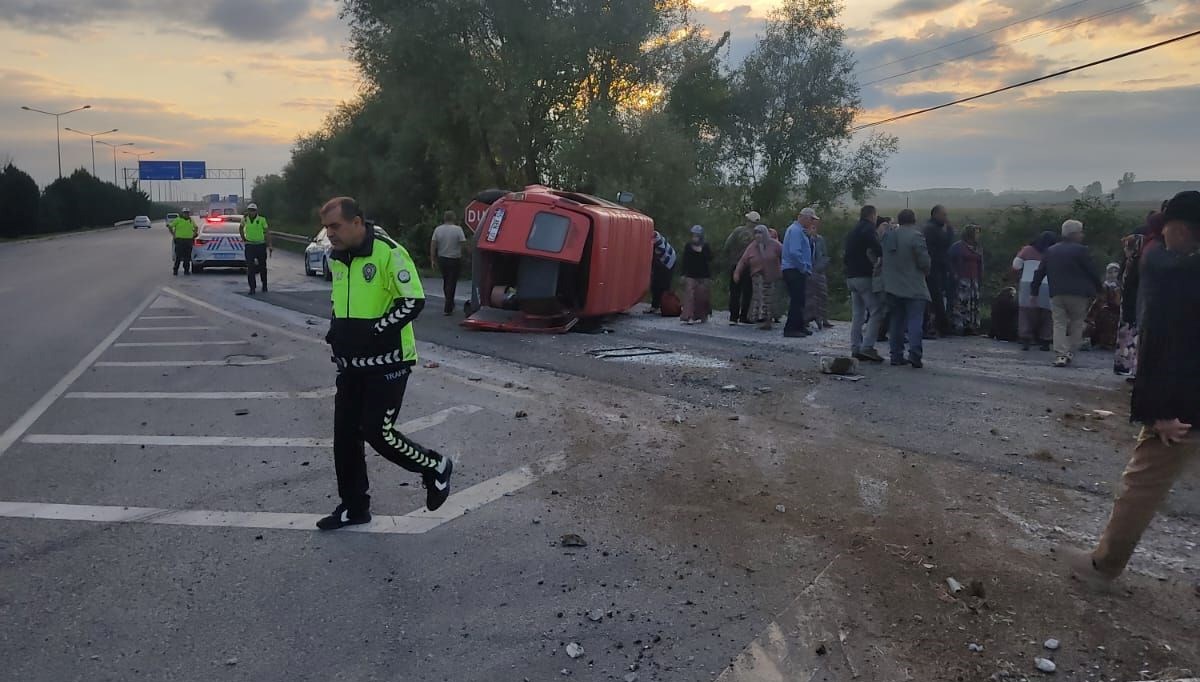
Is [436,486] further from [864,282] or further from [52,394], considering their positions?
[864,282]

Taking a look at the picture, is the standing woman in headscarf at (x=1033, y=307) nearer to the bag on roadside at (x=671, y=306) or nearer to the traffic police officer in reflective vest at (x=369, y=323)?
the bag on roadside at (x=671, y=306)

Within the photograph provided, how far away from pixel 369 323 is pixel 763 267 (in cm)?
996

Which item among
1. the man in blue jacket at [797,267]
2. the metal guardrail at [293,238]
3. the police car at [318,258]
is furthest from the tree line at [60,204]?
the man in blue jacket at [797,267]

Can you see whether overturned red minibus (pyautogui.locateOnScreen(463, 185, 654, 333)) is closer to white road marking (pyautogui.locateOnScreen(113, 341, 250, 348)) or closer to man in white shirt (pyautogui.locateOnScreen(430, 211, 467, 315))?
man in white shirt (pyautogui.locateOnScreen(430, 211, 467, 315))

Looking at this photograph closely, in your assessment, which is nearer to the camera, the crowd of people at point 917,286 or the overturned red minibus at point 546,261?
the crowd of people at point 917,286

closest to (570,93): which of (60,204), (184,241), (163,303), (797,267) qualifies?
(184,241)

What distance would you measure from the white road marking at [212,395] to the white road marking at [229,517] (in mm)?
3278

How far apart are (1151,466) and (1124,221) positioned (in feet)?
88.2

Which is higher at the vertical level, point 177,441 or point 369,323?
point 369,323

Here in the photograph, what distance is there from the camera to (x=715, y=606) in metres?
4.00

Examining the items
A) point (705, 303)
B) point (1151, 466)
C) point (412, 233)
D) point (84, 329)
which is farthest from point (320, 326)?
point (412, 233)

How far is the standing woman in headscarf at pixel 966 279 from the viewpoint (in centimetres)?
1336

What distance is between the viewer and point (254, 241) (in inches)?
759

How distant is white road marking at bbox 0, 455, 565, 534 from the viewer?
5.07 m
